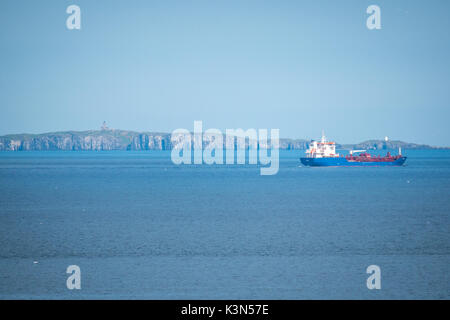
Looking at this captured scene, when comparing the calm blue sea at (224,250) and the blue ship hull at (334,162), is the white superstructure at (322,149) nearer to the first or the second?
the blue ship hull at (334,162)

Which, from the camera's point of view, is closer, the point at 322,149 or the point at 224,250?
the point at 224,250

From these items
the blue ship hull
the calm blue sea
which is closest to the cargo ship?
the blue ship hull

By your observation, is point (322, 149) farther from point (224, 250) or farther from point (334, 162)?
point (224, 250)

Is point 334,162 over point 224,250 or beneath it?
over

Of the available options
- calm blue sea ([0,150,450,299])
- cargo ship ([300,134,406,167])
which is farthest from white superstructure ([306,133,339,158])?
calm blue sea ([0,150,450,299])

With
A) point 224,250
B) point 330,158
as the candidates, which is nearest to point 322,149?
point 330,158

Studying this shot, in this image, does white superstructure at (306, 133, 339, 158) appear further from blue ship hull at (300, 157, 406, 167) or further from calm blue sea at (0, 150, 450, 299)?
calm blue sea at (0, 150, 450, 299)

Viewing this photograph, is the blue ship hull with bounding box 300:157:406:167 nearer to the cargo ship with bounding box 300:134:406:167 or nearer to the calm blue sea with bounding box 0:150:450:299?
the cargo ship with bounding box 300:134:406:167

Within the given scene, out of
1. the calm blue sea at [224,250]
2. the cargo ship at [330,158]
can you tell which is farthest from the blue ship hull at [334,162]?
the calm blue sea at [224,250]

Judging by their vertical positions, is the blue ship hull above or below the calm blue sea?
above

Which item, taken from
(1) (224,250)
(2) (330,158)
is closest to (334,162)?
(2) (330,158)

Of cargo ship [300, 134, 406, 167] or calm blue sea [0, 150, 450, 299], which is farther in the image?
cargo ship [300, 134, 406, 167]

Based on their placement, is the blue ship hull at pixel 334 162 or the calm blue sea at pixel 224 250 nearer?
the calm blue sea at pixel 224 250
